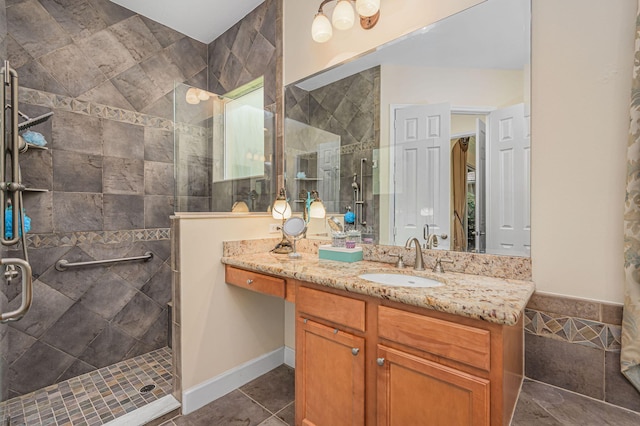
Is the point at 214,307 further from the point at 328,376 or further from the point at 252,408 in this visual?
the point at 328,376

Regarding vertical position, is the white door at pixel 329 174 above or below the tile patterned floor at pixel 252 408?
above

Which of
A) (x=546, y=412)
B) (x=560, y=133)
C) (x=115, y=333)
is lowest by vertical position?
(x=115, y=333)

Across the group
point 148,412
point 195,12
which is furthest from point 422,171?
point 195,12

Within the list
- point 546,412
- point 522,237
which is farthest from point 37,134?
point 546,412

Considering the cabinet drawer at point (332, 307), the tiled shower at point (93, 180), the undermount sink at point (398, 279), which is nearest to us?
the cabinet drawer at point (332, 307)

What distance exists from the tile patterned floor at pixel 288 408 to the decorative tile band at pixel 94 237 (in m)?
1.42

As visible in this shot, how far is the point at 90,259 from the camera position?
2197mm

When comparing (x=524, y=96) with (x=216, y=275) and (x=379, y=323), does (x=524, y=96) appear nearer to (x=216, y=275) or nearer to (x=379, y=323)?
(x=379, y=323)

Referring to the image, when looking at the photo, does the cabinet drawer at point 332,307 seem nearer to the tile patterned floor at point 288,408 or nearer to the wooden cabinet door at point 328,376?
the wooden cabinet door at point 328,376

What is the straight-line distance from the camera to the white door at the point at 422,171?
1516 mm

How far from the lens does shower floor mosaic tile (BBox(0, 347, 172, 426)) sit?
1.68 metres

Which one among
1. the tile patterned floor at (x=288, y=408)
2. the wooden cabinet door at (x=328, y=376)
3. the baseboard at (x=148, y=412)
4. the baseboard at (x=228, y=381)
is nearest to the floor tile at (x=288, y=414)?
the tile patterned floor at (x=288, y=408)

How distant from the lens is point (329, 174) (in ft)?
6.81

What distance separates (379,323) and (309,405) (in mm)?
620
